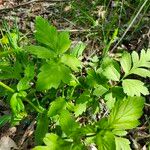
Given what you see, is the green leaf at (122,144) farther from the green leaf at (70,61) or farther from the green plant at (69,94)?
the green leaf at (70,61)

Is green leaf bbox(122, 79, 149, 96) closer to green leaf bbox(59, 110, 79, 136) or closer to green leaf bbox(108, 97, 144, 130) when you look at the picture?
green leaf bbox(108, 97, 144, 130)

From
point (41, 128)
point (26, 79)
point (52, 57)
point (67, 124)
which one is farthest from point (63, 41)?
point (41, 128)

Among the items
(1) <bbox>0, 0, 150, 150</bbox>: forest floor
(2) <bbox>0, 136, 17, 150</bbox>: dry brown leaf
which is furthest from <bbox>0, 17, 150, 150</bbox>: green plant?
(1) <bbox>0, 0, 150, 150</bbox>: forest floor

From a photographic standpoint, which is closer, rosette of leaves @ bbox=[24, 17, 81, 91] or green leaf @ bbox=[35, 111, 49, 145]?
rosette of leaves @ bbox=[24, 17, 81, 91]

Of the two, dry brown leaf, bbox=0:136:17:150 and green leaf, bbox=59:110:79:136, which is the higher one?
green leaf, bbox=59:110:79:136

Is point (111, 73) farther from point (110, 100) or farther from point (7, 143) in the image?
point (7, 143)

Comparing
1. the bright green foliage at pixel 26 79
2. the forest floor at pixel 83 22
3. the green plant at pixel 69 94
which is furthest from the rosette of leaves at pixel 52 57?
the forest floor at pixel 83 22

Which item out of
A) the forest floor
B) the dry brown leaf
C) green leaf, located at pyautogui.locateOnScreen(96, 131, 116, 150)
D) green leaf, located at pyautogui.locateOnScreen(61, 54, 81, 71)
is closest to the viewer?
green leaf, located at pyautogui.locateOnScreen(96, 131, 116, 150)
